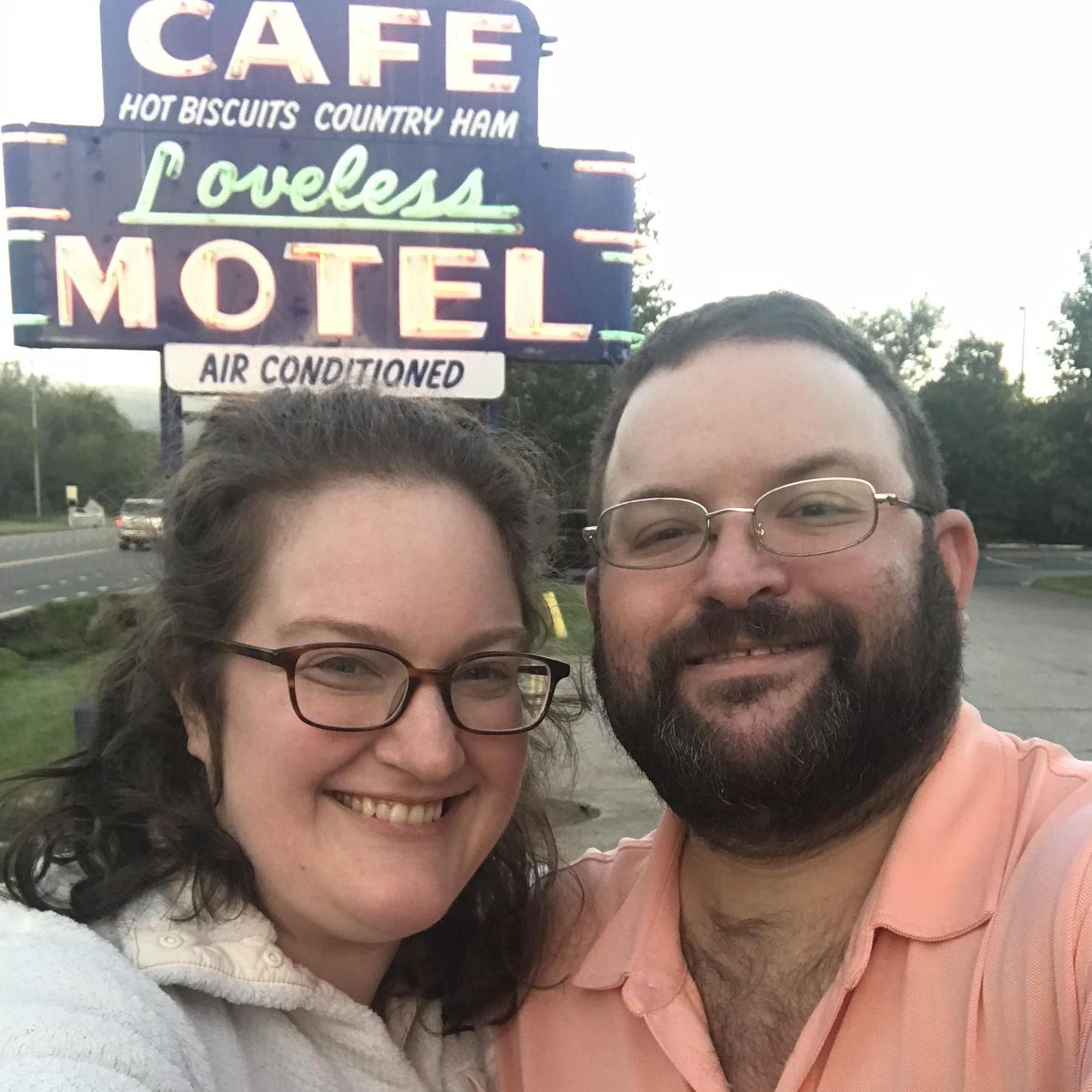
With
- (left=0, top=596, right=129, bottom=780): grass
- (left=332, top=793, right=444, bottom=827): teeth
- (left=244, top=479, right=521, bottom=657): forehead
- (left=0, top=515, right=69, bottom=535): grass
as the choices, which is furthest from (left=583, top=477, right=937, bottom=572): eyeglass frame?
(left=0, top=515, right=69, bottom=535): grass

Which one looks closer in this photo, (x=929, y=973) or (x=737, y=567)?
(x=929, y=973)

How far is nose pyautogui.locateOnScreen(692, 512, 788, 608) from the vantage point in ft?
5.48

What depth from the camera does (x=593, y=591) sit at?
6.71 feet

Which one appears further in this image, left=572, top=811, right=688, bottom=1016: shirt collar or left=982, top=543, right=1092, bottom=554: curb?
left=982, top=543, right=1092, bottom=554: curb

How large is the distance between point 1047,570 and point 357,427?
29.3m

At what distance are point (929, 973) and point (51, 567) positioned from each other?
1686cm

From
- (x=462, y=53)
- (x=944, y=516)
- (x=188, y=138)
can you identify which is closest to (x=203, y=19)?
(x=188, y=138)

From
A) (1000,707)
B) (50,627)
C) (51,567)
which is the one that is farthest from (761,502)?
(51,567)

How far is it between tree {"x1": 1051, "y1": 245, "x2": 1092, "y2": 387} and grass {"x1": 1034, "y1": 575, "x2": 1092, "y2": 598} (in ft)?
18.3

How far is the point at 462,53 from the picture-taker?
5520 millimetres

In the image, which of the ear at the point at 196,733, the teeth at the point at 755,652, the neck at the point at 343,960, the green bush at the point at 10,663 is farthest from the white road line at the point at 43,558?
the teeth at the point at 755,652

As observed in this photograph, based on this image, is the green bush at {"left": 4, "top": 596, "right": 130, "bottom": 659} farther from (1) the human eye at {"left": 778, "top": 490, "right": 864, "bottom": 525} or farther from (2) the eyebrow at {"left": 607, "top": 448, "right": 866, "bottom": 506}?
(1) the human eye at {"left": 778, "top": 490, "right": 864, "bottom": 525}

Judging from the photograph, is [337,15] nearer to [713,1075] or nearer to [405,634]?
[405,634]

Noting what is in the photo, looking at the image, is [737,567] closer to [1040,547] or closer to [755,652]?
[755,652]
